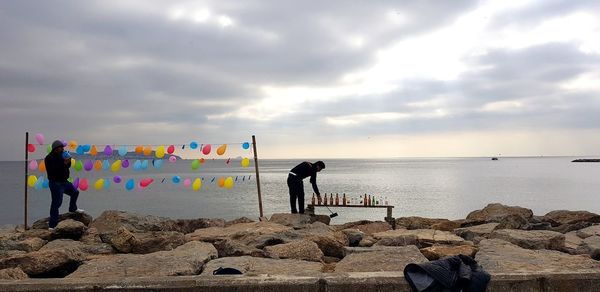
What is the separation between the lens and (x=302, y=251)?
657 centimetres

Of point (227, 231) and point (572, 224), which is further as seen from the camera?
point (572, 224)

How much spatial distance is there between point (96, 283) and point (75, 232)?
18.9 feet

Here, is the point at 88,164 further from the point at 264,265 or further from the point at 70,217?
the point at 264,265

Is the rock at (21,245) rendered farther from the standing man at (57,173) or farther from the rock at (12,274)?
the rock at (12,274)

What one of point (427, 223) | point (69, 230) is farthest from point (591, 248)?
point (69, 230)

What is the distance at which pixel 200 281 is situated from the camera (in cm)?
412

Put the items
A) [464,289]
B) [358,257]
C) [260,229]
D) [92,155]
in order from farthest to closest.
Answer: [92,155], [260,229], [358,257], [464,289]

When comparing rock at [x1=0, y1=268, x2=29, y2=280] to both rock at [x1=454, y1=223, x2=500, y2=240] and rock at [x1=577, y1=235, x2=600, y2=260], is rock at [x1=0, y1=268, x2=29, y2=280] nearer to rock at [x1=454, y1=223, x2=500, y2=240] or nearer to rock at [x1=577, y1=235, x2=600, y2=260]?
rock at [x1=454, y1=223, x2=500, y2=240]

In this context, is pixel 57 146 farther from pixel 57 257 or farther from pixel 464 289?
pixel 464 289

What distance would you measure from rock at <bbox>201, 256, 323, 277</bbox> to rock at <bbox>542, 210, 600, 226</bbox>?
31.8ft

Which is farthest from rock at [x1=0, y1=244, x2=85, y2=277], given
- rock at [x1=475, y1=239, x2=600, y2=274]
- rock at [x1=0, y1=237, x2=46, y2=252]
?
rock at [x1=475, y1=239, x2=600, y2=274]

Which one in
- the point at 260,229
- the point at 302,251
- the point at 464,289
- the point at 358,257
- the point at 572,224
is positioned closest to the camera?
the point at 464,289

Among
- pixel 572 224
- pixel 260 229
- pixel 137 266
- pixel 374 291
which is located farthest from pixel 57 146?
pixel 572 224

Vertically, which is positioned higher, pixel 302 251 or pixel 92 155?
pixel 92 155
